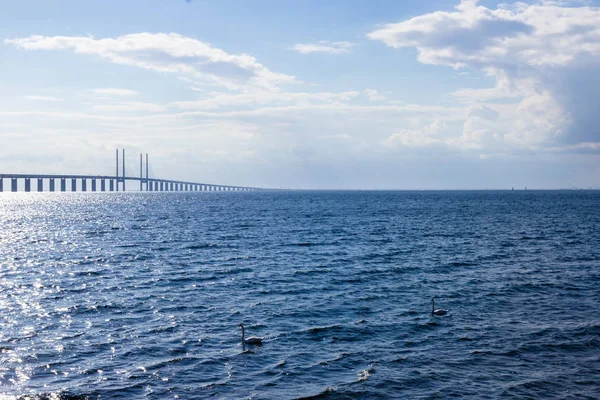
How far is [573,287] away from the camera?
4162 centimetres

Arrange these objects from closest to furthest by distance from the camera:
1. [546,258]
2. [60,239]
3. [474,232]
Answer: [546,258] → [60,239] → [474,232]

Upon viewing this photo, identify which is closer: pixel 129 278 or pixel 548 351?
pixel 548 351

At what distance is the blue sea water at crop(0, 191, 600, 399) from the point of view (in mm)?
22688

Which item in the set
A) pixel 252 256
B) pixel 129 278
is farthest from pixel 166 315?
pixel 252 256

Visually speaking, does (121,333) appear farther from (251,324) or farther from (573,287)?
(573,287)

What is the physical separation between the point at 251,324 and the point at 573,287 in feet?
86.7

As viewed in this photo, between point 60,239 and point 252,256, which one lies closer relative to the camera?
point 252,256

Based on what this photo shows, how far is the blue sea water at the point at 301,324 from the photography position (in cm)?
2269

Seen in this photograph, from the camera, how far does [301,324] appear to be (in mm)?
31547

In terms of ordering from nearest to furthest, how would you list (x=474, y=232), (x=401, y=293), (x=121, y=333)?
(x=121, y=333) → (x=401, y=293) → (x=474, y=232)

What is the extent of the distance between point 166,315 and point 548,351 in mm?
22067

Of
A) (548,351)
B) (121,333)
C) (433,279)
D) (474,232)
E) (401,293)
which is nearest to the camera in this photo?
(548,351)

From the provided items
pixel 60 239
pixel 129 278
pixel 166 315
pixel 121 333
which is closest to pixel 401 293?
pixel 166 315

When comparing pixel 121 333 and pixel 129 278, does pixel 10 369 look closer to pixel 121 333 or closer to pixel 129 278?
pixel 121 333
